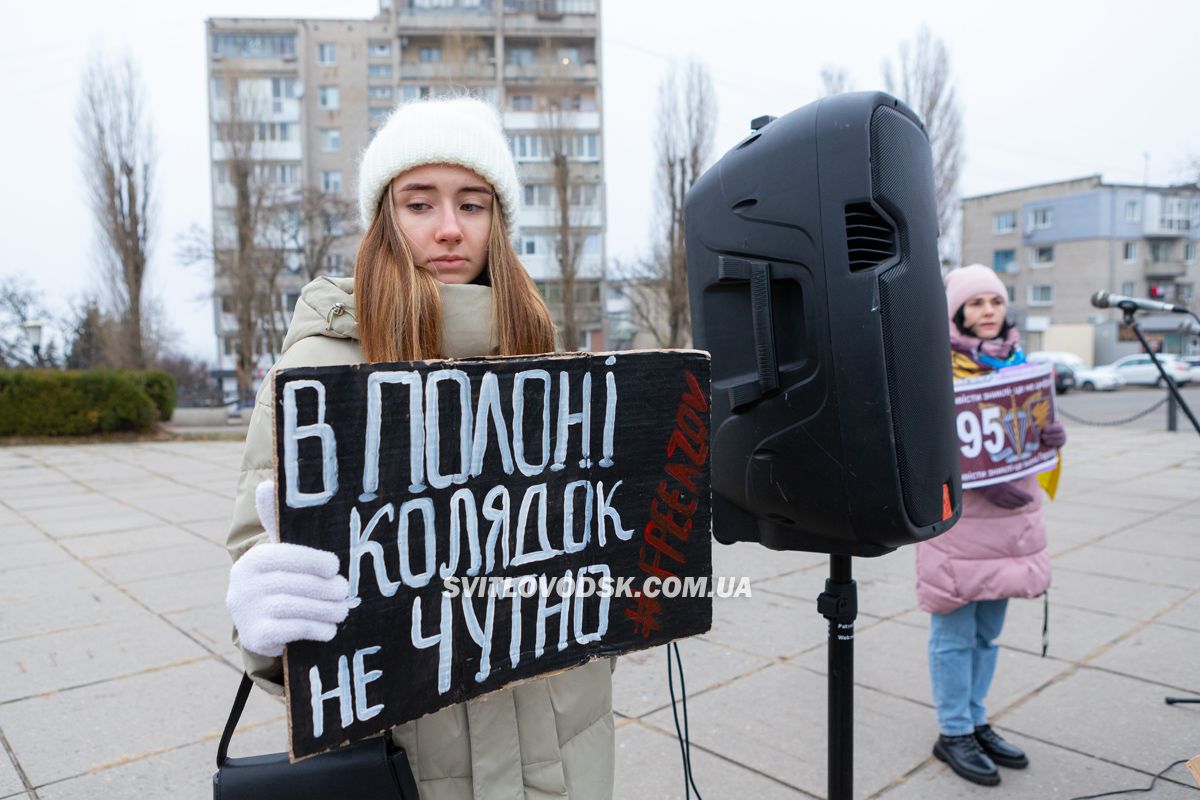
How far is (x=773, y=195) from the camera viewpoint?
5.15 feet


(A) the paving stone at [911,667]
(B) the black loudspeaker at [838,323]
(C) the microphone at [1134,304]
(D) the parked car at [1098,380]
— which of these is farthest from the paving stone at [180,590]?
(D) the parked car at [1098,380]

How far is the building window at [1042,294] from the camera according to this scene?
176 ft

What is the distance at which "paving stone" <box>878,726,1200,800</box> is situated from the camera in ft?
8.96

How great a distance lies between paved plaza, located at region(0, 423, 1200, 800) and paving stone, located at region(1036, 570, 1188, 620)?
0.02 m

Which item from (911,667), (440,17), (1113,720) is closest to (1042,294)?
(440,17)

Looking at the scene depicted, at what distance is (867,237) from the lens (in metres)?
1.50

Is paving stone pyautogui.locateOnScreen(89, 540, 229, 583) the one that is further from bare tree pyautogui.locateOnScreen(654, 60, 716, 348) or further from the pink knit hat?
bare tree pyautogui.locateOnScreen(654, 60, 716, 348)

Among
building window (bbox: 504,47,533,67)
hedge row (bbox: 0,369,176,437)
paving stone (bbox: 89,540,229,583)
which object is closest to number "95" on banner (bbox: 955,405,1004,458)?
paving stone (bbox: 89,540,229,583)

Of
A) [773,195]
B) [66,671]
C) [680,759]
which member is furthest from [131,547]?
[773,195]

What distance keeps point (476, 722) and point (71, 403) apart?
1667 cm

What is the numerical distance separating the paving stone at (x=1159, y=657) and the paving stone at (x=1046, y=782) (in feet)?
2.96

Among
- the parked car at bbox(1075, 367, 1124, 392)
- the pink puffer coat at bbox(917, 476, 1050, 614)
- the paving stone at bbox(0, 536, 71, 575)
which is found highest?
the pink puffer coat at bbox(917, 476, 1050, 614)

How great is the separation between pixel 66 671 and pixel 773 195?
12.7 ft

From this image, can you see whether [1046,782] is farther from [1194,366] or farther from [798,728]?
[1194,366]
